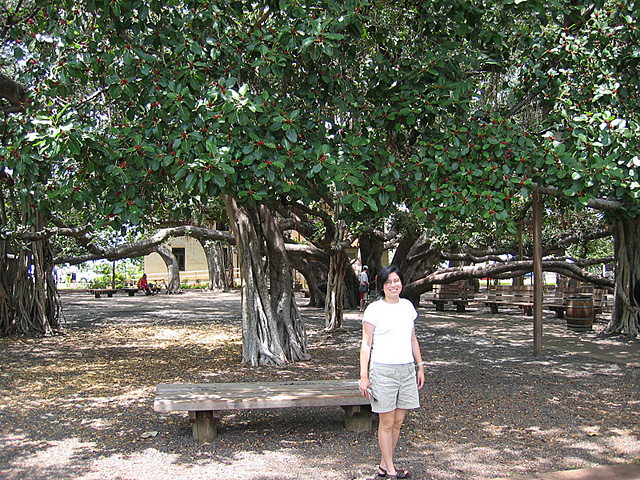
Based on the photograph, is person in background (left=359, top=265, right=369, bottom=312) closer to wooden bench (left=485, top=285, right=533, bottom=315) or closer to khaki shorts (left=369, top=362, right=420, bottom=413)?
wooden bench (left=485, top=285, right=533, bottom=315)

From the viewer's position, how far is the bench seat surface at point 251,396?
15.8ft

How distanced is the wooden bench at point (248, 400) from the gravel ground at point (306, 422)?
140 mm

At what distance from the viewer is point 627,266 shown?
37.1ft

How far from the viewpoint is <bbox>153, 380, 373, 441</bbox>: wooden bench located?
4.83m

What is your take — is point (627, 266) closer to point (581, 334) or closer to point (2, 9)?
point (581, 334)

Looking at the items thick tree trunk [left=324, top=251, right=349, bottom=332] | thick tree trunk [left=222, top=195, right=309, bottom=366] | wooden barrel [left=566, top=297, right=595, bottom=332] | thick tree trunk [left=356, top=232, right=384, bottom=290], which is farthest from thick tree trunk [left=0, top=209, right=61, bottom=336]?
wooden barrel [left=566, top=297, right=595, bottom=332]

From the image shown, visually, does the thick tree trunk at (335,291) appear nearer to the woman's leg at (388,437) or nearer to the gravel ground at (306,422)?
the gravel ground at (306,422)

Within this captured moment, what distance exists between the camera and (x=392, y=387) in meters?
4.10

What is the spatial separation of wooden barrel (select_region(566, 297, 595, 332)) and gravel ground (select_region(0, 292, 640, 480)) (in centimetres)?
334

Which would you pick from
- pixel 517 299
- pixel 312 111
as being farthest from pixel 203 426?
pixel 517 299

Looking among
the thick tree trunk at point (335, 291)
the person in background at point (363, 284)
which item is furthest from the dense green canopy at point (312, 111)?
the person in background at point (363, 284)

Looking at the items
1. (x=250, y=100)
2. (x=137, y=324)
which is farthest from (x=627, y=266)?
(x=137, y=324)

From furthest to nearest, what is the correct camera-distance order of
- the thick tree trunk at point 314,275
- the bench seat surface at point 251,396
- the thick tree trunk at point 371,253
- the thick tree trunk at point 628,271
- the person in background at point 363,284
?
the thick tree trunk at point 314,275, the thick tree trunk at point 371,253, the person in background at point 363,284, the thick tree trunk at point 628,271, the bench seat surface at point 251,396

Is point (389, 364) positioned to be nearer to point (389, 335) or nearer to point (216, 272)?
point (389, 335)
